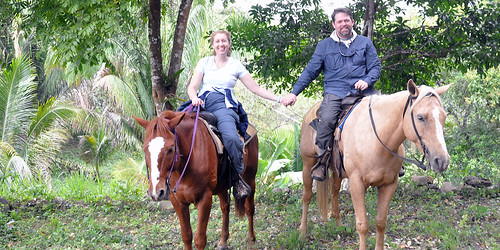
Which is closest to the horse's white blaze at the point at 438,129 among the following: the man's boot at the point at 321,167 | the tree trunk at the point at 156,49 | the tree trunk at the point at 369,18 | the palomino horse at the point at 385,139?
the palomino horse at the point at 385,139

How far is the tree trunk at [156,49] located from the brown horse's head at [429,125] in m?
5.48

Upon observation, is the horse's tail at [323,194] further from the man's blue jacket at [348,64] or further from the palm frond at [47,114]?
the palm frond at [47,114]

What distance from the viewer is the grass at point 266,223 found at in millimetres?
6074

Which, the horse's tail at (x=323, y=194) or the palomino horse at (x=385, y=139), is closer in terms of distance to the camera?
the palomino horse at (x=385, y=139)

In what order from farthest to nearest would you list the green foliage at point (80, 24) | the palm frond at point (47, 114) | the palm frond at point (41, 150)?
the palm frond at point (41, 150), the palm frond at point (47, 114), the green foliage at point (80, 24)

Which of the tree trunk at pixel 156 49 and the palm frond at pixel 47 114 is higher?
the tree trunk at pixel 156 49

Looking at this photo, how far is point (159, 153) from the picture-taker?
413 cm

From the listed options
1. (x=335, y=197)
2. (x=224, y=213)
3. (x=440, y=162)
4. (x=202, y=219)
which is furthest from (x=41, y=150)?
(x=440, y=162)

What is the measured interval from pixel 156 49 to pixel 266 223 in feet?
12.2

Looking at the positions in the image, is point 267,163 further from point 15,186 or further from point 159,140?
point 159,140

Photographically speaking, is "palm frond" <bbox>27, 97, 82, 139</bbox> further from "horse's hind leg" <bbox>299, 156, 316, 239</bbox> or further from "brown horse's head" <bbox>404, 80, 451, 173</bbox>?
"brown horse's head" <bbox>404, 80, 451, 173</bbox>

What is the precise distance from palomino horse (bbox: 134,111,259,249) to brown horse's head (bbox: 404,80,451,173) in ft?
6.73

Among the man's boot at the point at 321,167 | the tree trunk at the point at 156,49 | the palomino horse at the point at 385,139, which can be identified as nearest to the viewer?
the palomino horse at the point at 385,139

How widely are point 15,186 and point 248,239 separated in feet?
22.9
